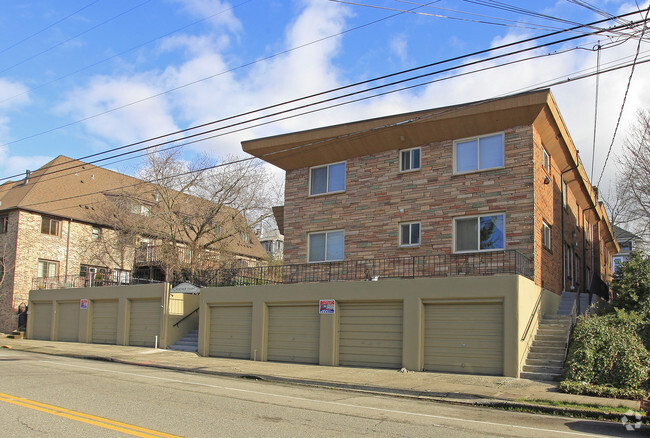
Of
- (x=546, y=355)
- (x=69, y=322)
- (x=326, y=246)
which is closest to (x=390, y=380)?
(x=546, y=355)

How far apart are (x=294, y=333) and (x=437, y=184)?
7.00 metres

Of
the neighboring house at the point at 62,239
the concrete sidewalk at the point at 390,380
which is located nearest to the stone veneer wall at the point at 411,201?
the concrete sidewalk at the point at 390,380

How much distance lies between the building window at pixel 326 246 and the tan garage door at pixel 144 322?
302 inches

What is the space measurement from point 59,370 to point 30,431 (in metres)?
8.55

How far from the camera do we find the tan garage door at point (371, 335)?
56.1ft

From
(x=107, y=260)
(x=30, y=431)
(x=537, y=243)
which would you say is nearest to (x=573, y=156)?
(x=537, y=243)

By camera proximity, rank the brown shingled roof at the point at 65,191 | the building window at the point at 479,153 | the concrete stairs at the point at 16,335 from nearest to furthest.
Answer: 1. the building window at the point at 479,153
2. the concrete stairs at the point at 16,335
3. the brown shingled roof at the point at 65,191

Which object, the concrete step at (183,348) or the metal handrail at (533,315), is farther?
the concrete step at (183,348)

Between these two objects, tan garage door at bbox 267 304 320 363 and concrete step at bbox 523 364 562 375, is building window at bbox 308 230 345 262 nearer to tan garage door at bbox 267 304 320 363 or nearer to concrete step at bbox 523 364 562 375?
tan garage door at bbox 267 304 320 363

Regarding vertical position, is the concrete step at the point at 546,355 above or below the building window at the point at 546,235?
below

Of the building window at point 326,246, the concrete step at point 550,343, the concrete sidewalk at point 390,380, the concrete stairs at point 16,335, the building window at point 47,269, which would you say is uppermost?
the building window at point 326,246

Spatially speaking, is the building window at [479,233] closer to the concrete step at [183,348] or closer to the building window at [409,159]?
the building window at [409,159]

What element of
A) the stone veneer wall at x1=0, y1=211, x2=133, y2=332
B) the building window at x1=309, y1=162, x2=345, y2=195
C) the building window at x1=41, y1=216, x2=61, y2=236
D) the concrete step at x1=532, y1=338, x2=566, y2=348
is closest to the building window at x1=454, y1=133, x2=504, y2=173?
the building window at x1=309, y1=162, x2=345, y2=195

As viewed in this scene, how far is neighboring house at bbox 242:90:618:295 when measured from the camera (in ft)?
57.8
